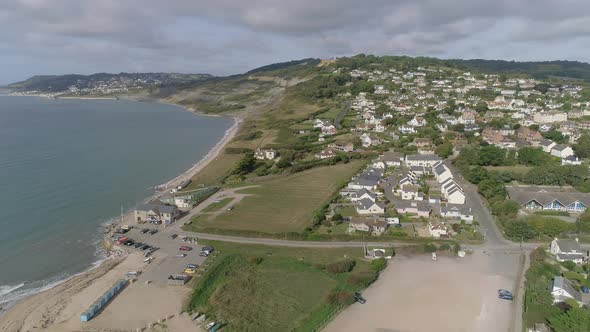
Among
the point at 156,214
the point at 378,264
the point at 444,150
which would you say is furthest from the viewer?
the point at 444,150

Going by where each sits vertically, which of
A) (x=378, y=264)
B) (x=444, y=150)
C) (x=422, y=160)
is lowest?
(x=378, y=264)

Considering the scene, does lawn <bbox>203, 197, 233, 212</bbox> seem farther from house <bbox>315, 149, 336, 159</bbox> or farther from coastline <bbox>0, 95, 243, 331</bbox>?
house <bbox>315, 149, 336, 159</bbox>

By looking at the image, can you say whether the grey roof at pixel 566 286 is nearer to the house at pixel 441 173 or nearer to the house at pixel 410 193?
the house at pixel 410 193

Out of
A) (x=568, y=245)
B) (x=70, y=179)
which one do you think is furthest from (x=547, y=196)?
(x=70, y=179)

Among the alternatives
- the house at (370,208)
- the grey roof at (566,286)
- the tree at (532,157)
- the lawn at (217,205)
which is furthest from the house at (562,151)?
the lawn at (217,205)

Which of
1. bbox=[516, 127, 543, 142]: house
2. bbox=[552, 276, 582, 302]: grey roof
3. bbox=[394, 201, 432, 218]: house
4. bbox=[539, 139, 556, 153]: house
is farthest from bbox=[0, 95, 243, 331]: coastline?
bbox=[516, 127, 543, 142]: house

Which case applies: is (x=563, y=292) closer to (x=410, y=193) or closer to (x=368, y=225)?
(x=368, y=225)
